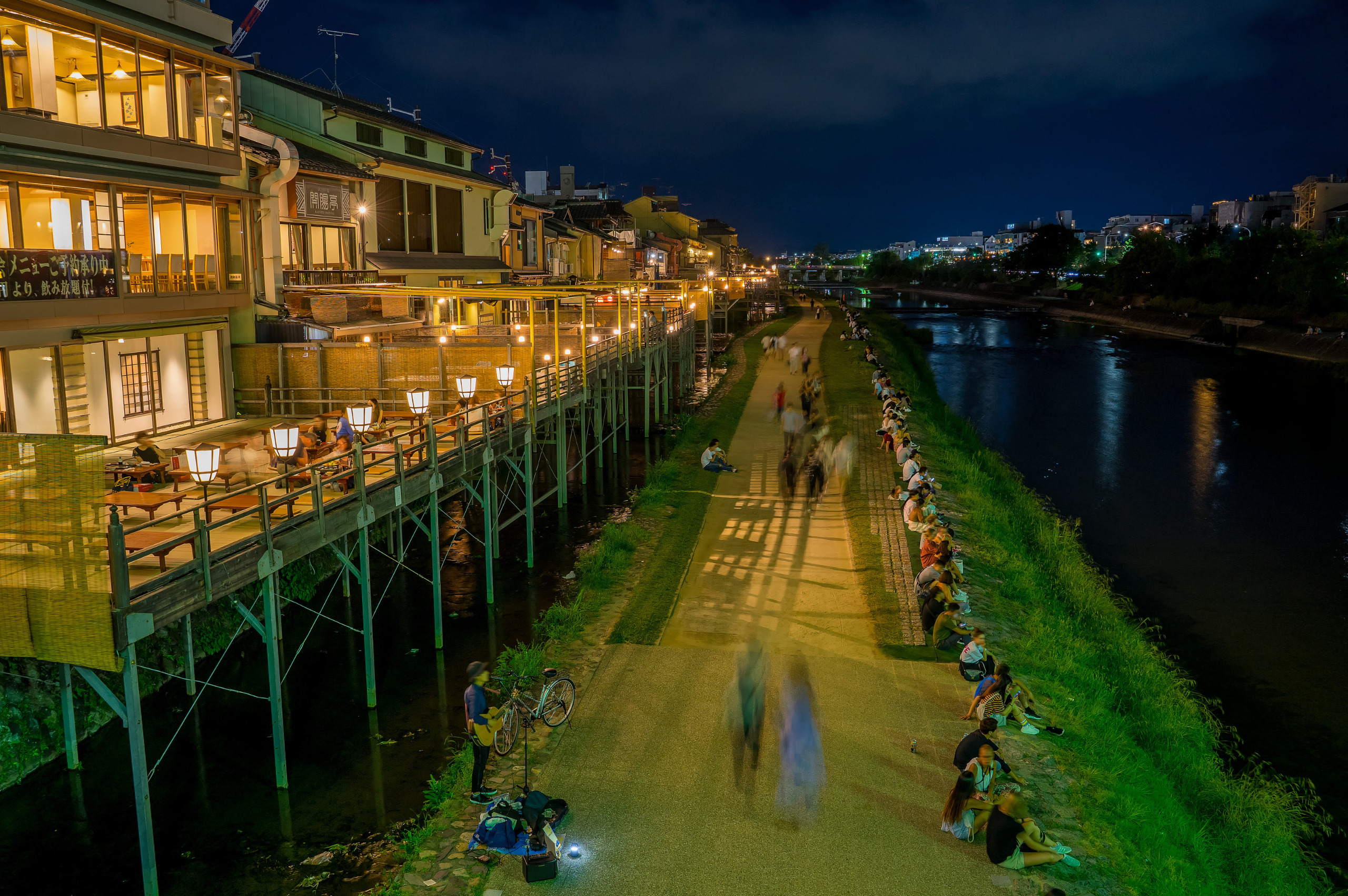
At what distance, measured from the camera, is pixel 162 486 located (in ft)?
52.4

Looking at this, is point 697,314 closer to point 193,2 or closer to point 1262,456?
point 1262,456

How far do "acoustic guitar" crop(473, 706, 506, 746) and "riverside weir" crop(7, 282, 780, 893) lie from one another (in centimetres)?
295

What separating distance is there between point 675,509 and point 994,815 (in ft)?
49.7

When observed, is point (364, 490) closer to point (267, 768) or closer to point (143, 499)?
point (143, 499)

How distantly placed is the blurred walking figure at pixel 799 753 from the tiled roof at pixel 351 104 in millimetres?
25881

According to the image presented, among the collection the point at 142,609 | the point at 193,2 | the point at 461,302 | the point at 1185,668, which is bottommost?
the point at 1185,668

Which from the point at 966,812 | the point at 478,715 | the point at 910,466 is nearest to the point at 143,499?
the point at 478,715

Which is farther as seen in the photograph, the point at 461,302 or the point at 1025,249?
the point at 1025,249

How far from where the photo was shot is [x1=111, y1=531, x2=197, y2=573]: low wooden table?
419 inches

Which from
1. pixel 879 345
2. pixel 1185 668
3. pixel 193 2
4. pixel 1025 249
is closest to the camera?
pixel 1185 668

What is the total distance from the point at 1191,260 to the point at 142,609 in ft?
316

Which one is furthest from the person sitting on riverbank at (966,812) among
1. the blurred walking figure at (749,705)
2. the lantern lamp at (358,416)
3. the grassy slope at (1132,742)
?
the lantern lamp at (358,416)

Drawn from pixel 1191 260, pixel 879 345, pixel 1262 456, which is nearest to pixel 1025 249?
pixel 1191 260

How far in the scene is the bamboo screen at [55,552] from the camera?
30.4ft
